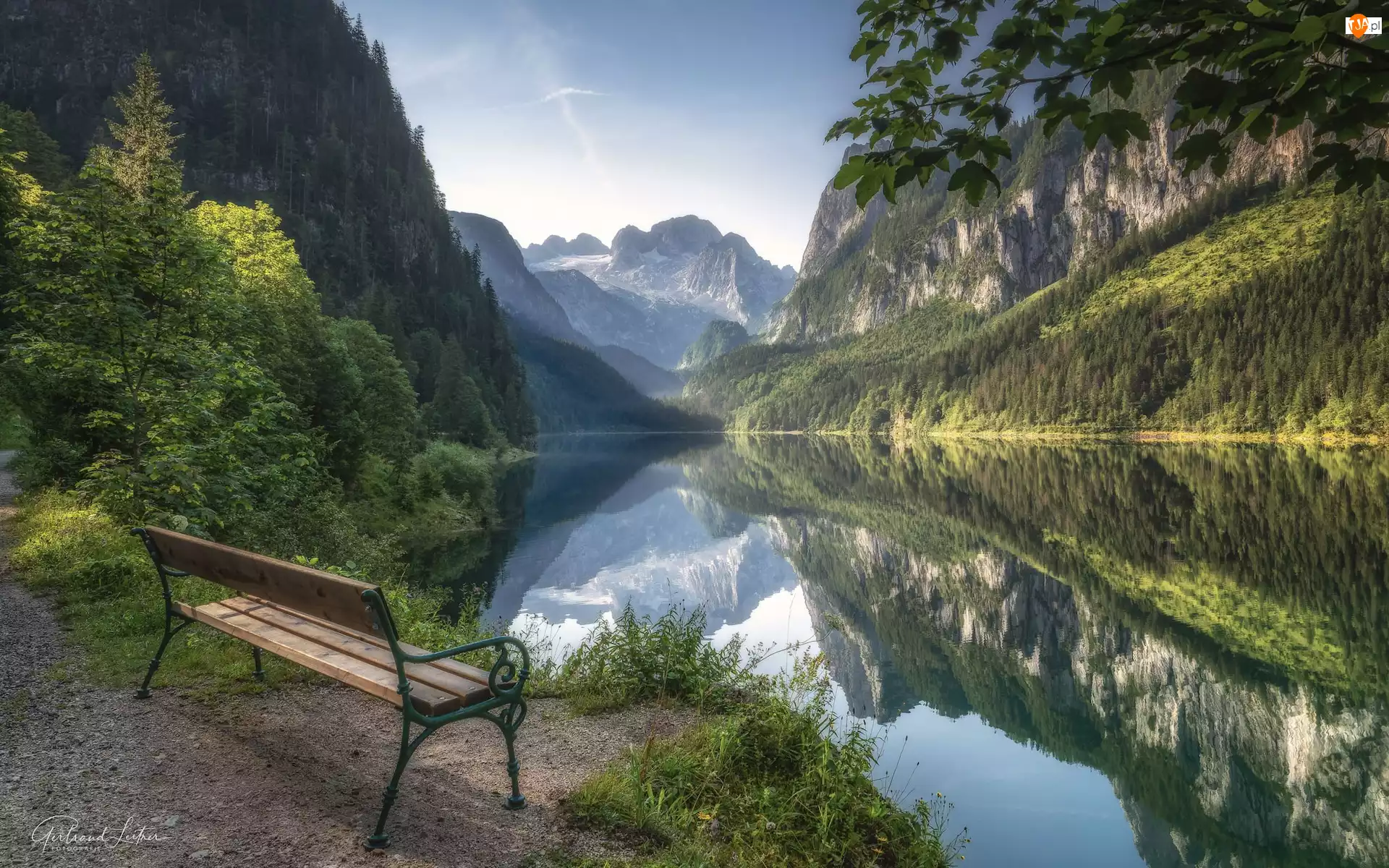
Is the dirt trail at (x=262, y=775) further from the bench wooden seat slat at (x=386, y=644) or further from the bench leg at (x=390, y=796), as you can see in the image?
the bench wooden seat slat at (x=386, y=644)

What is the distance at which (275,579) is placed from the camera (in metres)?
5.93

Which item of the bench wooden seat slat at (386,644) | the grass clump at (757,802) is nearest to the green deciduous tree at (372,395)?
the bench wooden seat slat at (386,644)

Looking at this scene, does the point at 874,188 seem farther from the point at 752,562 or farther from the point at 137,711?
the point at 752,562

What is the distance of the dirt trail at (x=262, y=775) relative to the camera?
4.85 m

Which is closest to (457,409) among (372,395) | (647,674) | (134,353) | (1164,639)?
(372,395)

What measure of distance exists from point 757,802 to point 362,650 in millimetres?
3886

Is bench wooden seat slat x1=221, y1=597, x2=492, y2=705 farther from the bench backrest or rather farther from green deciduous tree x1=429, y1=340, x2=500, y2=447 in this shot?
green deciduous tree x1=429, y1=340, x2=500, y2=447

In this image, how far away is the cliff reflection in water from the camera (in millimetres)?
10578

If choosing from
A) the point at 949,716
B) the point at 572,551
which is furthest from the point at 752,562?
the point at 949,716

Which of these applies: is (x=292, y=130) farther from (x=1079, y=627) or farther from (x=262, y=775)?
(x=262, y=775)

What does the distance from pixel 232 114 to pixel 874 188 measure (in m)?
152

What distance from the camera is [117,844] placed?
4.74 m

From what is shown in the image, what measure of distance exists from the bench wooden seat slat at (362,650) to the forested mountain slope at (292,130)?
3260 inches

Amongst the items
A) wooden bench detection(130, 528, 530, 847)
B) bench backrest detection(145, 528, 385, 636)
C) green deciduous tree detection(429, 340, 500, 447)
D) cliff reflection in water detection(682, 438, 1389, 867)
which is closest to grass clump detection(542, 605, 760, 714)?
wooden bench detection(130, 528, 530, 847)
